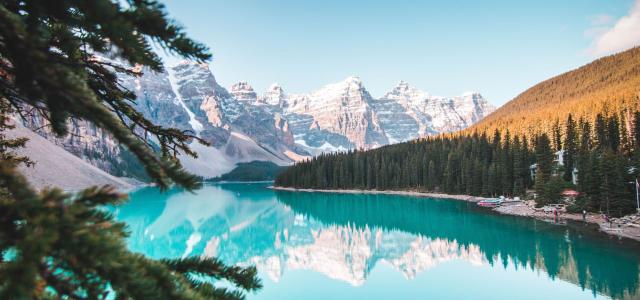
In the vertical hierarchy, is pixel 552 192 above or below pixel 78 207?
below

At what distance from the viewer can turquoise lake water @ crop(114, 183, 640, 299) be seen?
23.2 metres

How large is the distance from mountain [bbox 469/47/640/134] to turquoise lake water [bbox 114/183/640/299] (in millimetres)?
44555

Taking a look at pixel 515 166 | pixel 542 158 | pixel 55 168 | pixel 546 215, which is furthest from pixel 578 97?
pixel 55 168

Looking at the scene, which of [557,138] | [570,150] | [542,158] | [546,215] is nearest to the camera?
[546,215]

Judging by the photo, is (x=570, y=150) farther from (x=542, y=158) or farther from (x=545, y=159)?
(x=542, y=158)

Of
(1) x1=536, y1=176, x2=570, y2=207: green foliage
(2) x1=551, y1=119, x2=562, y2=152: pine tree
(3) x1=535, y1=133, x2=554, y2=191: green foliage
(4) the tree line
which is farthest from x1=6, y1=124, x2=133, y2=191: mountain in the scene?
(2) x1=551, y1=119, x2=562, y2=152: pine tree

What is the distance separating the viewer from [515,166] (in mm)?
73188

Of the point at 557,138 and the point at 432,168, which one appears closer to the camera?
the point at 557,138

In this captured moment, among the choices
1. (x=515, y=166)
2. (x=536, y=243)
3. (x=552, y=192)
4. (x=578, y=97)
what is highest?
(x=578, y=97)

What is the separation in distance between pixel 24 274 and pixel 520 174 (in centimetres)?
8159

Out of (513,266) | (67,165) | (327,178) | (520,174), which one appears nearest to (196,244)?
(513,266)

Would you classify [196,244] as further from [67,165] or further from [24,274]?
[67,165]

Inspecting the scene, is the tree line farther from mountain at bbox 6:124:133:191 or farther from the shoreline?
mountain at bbox 6:124:133:191

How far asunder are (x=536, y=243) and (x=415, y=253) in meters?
10.3
